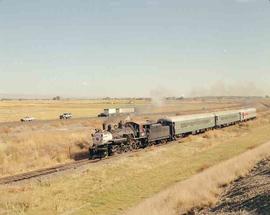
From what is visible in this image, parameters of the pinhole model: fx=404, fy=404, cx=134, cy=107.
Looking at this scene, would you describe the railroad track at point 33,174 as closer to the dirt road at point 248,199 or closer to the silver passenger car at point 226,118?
the dirt road at point 248,199

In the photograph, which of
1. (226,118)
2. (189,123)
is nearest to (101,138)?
(189,123)

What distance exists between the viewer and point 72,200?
75.6 feet

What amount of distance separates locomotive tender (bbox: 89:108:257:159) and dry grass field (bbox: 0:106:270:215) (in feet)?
4.96

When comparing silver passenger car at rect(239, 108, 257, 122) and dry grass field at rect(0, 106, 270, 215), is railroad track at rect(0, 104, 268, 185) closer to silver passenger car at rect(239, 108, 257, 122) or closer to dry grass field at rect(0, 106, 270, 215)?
dry grass field at rect(0, 106, 270, 215)

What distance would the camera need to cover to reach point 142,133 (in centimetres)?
4138

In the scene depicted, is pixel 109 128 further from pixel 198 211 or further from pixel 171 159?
pixel 198 211

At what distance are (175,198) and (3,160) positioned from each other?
18.6 metres

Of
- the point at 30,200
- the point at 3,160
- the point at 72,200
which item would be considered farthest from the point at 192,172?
the point at 3,160

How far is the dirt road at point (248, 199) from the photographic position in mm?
15850

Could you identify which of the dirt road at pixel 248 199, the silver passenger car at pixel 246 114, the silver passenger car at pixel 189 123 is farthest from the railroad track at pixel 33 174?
the silver passenger car at pixel 246 114

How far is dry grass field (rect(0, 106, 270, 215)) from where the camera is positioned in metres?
21.9

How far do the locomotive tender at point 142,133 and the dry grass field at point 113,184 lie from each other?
1513mm

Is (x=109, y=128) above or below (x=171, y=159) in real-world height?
above

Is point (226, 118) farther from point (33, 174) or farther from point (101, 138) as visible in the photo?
point (33, 174)
